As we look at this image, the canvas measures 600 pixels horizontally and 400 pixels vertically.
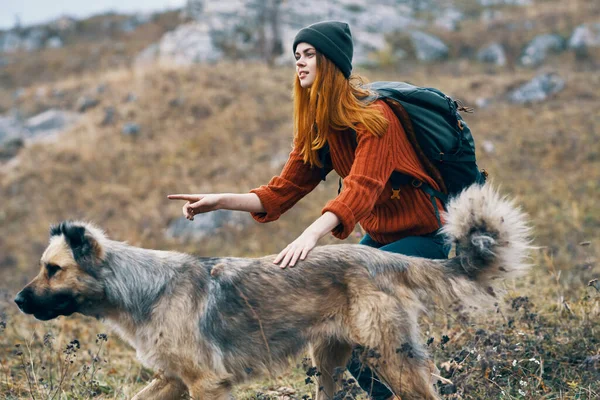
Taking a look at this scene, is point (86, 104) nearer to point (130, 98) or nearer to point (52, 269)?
point (130, 98)

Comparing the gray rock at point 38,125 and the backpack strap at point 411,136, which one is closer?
the backpack strap at point 411,136

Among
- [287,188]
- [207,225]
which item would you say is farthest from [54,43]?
[287,188]

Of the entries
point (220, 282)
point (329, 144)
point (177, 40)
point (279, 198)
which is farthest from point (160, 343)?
point (177, 40)

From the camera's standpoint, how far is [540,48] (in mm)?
20078

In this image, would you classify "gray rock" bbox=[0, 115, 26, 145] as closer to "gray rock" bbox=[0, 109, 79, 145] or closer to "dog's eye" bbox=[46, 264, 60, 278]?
"gray rock" bbox=[0, 109, 79, 145]

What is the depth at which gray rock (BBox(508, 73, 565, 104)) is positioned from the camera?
49.8 feet

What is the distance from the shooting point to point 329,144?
382 centimetres

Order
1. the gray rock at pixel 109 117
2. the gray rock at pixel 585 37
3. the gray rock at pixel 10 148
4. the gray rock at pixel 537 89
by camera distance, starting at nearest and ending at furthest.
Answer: the gray rock at pixel 537 89
the gray rock at pixel 10 148
the gray rock at pixel 109 117
the gray rock at pixel 585 37

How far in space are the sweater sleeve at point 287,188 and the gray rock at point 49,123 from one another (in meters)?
15.3

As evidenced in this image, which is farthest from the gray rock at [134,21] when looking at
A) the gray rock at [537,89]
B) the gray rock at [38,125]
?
the gray rock at [537,89]

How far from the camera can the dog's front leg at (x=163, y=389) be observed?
3.52m

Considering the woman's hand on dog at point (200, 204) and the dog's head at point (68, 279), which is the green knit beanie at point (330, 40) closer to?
the woman's hand on dog at point (200, 204)

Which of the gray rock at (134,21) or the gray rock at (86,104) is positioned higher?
the gray rock at (86,104)

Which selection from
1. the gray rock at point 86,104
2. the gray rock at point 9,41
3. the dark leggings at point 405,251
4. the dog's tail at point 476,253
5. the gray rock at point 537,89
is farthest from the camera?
the gray rock at point 9,41
